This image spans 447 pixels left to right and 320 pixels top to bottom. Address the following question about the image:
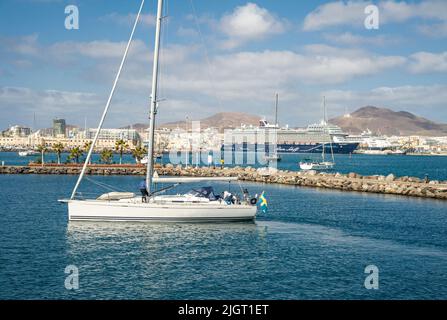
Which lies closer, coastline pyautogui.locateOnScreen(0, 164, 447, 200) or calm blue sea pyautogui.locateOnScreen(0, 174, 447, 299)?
calm blue sea pyautogui.locateOnScreen(0, 174, 447, 299)

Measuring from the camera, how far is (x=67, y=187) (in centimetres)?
6072

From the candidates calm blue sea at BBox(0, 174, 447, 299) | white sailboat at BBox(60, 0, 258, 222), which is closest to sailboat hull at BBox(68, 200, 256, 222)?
white sailboat at BBox(60, 0, 258, 222)

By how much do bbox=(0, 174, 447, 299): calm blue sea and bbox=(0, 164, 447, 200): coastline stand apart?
17418 mm

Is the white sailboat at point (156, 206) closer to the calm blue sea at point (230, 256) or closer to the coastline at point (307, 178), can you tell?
the calm blue sea at point (230, 256)

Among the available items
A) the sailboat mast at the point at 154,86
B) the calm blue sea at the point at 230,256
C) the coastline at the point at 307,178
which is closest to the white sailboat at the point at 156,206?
the sailboat mast at the point at 154,86

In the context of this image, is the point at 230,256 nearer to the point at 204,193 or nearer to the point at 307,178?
the point at 204,193

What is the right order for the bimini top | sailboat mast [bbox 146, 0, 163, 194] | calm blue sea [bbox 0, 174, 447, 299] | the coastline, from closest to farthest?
calm blue sea [bbox 0, 174, 447, 299]
sailboat mast [bbox 146, 0, 163, 194]
the bimini top
the coastline

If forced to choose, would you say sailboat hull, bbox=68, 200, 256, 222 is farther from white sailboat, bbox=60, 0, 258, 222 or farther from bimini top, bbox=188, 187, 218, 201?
bimini top, bbox=188, 187, 218, 201

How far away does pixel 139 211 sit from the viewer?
1216 inches

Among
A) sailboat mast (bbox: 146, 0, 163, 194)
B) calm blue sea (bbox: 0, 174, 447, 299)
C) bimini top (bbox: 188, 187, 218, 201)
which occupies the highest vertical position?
sailboat mast (bbox: 146, 0, 163, 194)

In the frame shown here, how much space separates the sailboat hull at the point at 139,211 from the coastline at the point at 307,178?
31.2m

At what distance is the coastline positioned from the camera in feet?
183

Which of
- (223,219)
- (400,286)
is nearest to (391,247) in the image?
(400,286)
